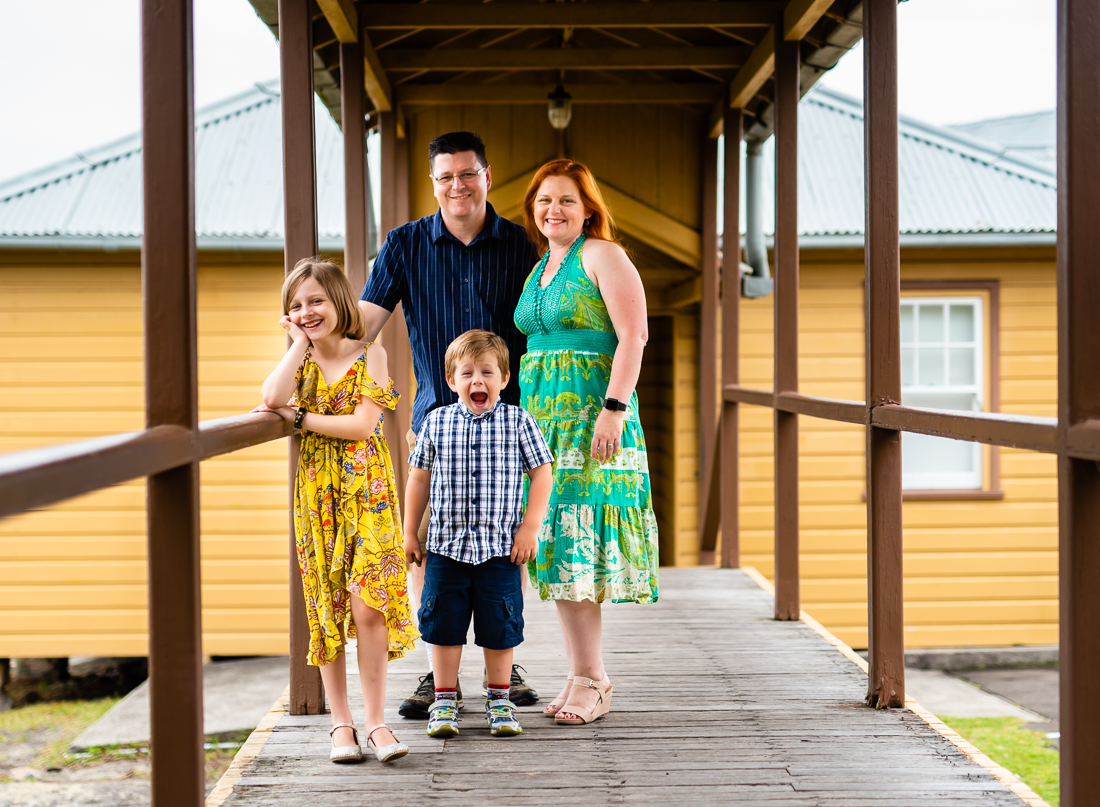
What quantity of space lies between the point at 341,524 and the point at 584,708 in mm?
940

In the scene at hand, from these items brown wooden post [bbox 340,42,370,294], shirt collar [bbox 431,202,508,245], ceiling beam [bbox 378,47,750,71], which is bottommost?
shirt collar [bbox 431,202,508,245]

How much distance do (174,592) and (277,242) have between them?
5.51m

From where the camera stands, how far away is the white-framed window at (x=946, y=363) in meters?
7.18

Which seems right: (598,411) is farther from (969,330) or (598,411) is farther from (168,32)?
(969,330)

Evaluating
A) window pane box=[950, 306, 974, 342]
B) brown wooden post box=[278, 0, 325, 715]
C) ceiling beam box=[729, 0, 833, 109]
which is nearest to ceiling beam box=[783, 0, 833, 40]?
ceiling beam box=[729, 0, 833, 109]

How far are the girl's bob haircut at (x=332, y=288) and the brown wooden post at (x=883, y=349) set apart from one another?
1646 millimetres

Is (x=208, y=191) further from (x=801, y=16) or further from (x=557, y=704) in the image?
(x=557, y=704)

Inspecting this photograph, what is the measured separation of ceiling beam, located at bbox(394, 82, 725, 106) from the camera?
17.6ft

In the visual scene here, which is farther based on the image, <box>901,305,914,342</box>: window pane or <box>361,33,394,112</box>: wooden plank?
<box>901,305,914,342</box>: window pane

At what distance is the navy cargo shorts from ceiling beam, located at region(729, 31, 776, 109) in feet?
10.1

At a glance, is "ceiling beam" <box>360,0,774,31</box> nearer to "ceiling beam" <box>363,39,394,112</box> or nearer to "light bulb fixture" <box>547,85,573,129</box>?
"ceiling beam" <box>363,39,394,112</box>

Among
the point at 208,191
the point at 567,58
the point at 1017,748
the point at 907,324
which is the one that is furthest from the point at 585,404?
the point at 208,191

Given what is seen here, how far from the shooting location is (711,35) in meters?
5.20

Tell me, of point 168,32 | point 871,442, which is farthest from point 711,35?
point 168,32
